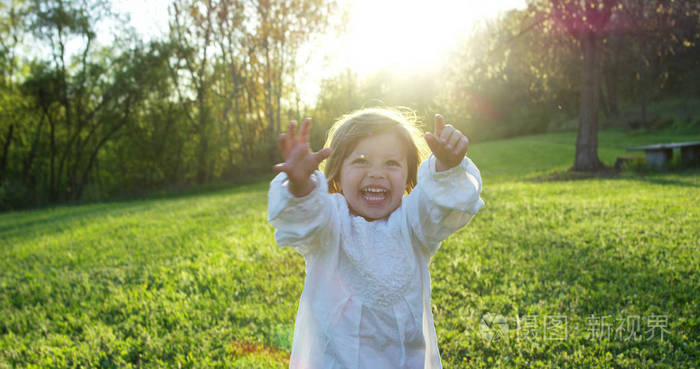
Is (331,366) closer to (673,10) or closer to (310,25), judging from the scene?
(673,10)

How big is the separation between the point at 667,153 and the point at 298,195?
45.2 feet

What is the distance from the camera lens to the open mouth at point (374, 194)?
5.71 ft

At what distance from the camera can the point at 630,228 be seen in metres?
5.43

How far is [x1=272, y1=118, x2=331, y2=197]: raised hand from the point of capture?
1.37 metres

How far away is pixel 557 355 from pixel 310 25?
1821 centimetres

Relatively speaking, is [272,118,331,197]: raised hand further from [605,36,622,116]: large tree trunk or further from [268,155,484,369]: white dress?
[605,36,622,116]: large tree trunk

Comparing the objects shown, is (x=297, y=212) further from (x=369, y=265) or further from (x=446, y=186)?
(x=446, y=186)

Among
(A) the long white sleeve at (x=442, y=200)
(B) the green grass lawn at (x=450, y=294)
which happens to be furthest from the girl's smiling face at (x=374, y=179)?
(B) the green grass lawn at (x=450, y=294)

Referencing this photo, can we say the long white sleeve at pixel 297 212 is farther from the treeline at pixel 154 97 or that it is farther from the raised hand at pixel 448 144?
the treeline at pixel 154 97

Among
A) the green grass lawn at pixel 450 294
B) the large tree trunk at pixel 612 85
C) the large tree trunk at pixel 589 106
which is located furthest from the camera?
the large tree trunk at pixel 612 85

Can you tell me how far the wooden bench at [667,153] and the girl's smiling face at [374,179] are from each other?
12.9m

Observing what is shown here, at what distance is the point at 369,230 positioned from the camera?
66.5 inches

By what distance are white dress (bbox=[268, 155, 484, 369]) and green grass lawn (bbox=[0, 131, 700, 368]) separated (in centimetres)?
130

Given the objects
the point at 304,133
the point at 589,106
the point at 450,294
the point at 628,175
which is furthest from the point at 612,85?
the point at 304,133
